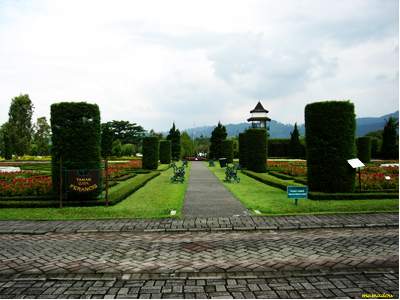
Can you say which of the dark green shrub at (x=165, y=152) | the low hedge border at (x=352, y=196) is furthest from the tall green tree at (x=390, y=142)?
the low hedge border at (x=352, y=196)

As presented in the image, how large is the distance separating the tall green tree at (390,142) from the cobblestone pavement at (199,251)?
4915cm

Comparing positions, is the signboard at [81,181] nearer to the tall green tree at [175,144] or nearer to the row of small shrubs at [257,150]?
the row of small shrubs at [257,150]

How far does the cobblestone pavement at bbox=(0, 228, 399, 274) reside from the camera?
5922 mm

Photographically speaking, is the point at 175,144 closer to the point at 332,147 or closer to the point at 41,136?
the point at 41,136

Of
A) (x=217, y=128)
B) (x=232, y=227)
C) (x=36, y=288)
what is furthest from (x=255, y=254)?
(x=217, y=128)

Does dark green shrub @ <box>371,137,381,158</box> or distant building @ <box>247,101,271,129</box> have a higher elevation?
distant building @ <box>247,101,271,129</box>

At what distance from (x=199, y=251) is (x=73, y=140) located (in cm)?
793

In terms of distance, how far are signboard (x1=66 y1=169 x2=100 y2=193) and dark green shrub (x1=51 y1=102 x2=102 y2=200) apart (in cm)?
35

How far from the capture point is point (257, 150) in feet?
90.5

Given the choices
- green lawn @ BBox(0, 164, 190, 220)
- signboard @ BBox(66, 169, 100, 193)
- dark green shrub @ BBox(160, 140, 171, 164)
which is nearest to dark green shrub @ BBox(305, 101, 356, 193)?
green lawn @ BBox(0, 164, 190, 220)

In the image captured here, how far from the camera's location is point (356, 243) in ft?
24.1

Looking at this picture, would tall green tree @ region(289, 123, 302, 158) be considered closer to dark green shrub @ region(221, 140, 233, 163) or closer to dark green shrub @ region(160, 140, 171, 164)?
dark green shrub @ region(221, 140, 233, 163)

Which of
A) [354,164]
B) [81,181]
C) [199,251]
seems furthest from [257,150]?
[199,251]

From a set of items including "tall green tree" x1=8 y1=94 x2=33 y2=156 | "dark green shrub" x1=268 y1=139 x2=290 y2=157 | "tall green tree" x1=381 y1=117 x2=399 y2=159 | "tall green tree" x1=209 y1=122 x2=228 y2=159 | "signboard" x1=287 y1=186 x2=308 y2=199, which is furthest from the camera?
"dark green shrub" x1=268 y1=139 x2=290 y2=157
